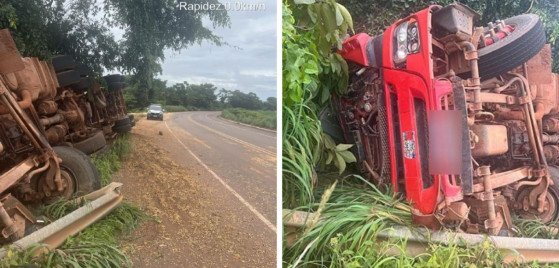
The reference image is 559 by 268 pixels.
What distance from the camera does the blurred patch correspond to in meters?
1.95

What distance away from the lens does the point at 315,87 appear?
2076mm

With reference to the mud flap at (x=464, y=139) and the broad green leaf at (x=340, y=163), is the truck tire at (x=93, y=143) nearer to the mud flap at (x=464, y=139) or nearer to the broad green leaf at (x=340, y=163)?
the broad green leaf at (x=340, y=163)

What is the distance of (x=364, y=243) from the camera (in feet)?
6.50

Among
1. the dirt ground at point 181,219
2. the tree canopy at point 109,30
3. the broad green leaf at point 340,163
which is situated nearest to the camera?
the tree canopy at point 109,30

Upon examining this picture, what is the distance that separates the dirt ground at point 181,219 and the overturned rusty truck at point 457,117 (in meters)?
0.60

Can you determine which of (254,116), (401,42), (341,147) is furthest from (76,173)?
(401,42)

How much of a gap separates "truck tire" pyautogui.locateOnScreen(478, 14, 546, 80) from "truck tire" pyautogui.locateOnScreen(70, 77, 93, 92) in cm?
154

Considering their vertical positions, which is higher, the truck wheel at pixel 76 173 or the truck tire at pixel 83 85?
the truck tire at pixel 83 85

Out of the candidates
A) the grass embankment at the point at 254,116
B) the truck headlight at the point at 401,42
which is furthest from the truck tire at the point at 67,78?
the truck headlight at the point at 401,42

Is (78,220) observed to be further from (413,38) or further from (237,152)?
(413,38)

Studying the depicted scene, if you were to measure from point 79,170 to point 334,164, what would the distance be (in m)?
1.01

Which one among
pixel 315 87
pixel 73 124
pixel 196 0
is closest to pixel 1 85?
pixel 73 124

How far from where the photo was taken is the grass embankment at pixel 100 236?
70.4 inches

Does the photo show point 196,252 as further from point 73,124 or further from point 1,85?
point 1,85
